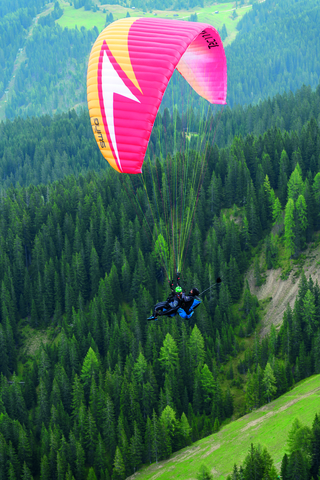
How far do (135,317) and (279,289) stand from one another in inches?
831

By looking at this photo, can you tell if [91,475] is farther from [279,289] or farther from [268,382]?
[279,289]

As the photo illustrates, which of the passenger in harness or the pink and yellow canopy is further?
the passenger in harness

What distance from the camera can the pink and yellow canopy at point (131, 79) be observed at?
103 feet

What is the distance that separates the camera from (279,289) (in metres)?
89.7

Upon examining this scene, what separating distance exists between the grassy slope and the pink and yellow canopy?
3572 cm

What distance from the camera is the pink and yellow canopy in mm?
31484

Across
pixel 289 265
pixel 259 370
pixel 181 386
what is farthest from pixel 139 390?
pixel 289 265

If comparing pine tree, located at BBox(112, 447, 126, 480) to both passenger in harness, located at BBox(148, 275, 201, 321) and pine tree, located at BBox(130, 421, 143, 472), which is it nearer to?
pine tree, located at BBox(130, 421, 143, 472)

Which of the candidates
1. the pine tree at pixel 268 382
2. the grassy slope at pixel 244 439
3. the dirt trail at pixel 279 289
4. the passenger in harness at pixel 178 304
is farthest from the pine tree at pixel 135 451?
the passenger in harness at pixel 178 304

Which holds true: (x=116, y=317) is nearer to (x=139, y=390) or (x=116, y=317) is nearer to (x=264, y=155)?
(x=139, y=390)

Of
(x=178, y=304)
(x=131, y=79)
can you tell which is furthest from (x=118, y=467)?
(x=131, y=79)

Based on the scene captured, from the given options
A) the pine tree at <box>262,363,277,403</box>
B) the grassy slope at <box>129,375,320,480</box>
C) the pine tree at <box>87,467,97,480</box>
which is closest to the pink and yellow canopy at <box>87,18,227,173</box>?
the grassy slope at <box>129,375,320,480</box>

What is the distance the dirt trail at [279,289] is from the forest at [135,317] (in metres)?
1.45

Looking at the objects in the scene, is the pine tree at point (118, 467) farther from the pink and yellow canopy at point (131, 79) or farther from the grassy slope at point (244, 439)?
the pink and yellow canopy at point (131, 79)
